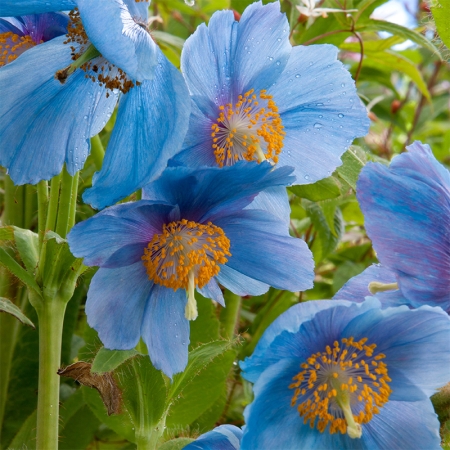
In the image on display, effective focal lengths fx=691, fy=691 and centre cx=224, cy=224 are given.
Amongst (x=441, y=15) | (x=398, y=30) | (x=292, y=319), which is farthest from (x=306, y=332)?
(x=398, y=30)

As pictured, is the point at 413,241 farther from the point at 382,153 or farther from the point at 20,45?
the point at 382,153

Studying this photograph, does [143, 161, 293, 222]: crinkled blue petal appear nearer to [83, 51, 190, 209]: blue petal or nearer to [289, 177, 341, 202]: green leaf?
[83, 51, 190, 209]: blue petal

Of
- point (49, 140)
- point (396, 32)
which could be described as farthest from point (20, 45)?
point (396, 32)

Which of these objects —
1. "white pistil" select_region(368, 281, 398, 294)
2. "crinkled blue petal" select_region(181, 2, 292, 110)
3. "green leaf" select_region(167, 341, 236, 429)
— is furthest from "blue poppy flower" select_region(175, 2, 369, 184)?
"green leaf" select_region(167, 341, 236, 429)

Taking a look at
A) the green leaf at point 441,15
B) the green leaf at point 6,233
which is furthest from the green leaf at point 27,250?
the green leaf at point 441,15

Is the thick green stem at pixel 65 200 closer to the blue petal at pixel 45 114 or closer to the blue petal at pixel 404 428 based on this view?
the blue petal at pixel 45 114

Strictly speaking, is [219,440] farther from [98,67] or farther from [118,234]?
[98,67]

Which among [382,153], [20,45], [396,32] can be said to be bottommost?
[382,153]
